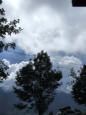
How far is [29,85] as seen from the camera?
45844mm

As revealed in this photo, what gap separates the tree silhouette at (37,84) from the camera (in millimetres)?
44875

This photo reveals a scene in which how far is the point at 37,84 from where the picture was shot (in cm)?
4541

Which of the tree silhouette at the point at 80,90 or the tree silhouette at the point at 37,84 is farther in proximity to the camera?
the tree silhouette at the point at 80,90

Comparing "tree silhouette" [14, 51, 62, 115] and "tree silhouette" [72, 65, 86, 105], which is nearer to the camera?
"tree silhouette" [14, 51, 62, 115]

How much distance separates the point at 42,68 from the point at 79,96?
49.9 feet

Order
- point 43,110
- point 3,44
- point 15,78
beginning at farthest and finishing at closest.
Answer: point 15,78
point 43,110
point 3,44

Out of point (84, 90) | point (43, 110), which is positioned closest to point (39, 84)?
point (43, 110)

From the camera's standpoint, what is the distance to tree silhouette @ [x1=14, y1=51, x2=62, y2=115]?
44.9 metres

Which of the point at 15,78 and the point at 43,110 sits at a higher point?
the point at 15,78

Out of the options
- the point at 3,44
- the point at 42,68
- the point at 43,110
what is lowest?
the point at 3,44

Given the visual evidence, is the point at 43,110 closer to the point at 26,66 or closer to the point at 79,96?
the point at 26,66

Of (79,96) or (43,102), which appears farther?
(79,96)

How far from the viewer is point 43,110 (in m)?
44.9

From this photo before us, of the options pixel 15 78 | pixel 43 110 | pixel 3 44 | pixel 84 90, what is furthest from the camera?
pixel 84 90
